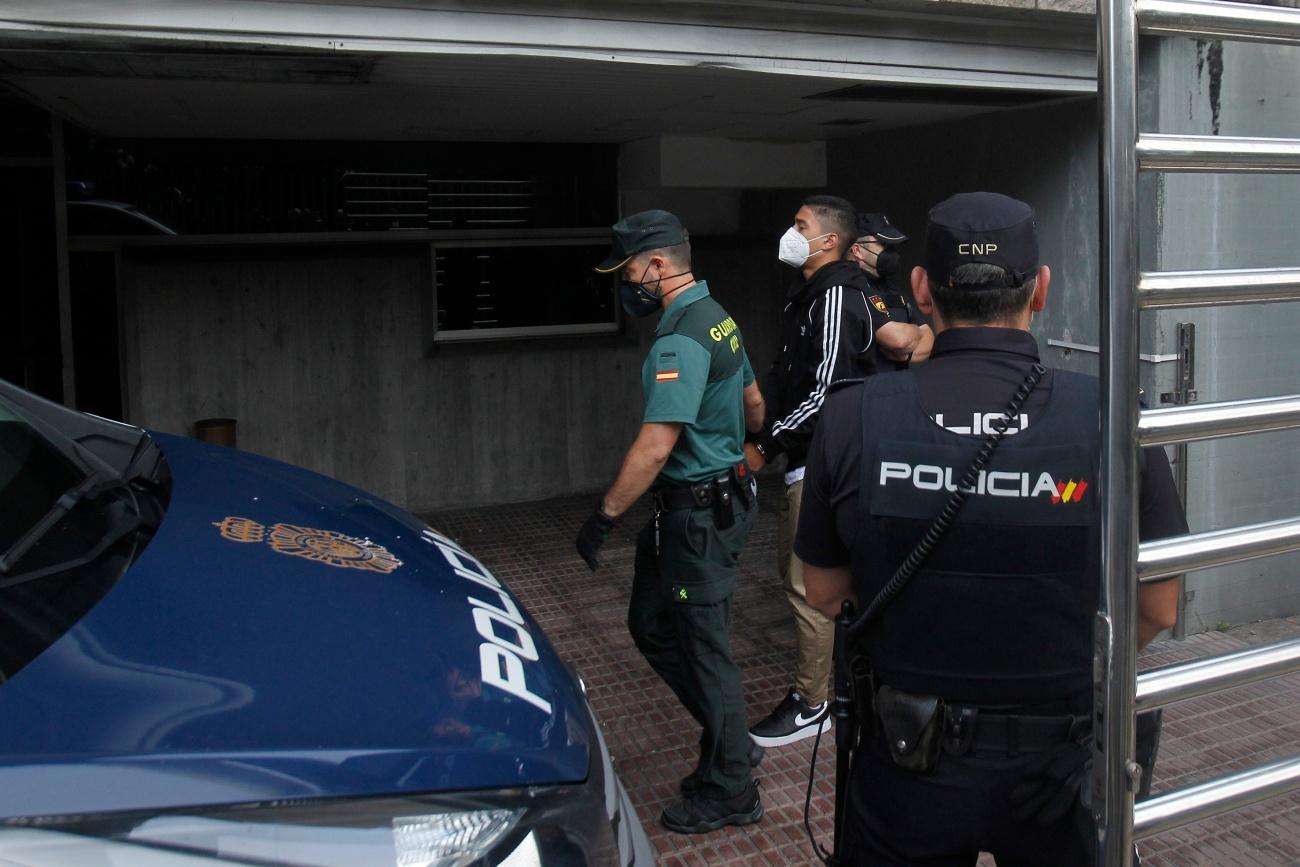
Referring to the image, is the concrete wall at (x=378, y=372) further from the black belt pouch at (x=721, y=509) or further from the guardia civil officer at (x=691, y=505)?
the black belt pouch at (x=721, y=509)

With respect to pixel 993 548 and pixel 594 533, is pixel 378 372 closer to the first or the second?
pixel 594 533

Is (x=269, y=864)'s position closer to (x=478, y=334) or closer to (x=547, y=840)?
(x=547, y=840)

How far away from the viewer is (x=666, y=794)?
419 cm

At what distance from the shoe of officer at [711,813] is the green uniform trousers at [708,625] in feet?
0.12

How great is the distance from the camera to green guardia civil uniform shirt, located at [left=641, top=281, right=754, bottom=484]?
3.71 m

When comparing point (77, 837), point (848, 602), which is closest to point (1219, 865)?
point (848, 602)

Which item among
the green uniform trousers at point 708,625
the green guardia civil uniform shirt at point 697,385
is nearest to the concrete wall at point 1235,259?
the green guardia civil uniform shirt at point 697,385

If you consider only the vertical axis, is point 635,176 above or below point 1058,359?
above

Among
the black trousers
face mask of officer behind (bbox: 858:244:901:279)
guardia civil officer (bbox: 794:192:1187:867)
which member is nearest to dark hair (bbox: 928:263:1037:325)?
guardia civil officer (bbox: 794:192:1187:867)

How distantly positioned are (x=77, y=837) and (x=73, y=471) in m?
1.40

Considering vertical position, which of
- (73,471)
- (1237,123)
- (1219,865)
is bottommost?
(1219,865)

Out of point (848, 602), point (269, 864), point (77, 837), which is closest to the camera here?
point (77, 837)

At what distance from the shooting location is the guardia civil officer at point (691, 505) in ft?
12.3

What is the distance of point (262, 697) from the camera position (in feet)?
5.64
